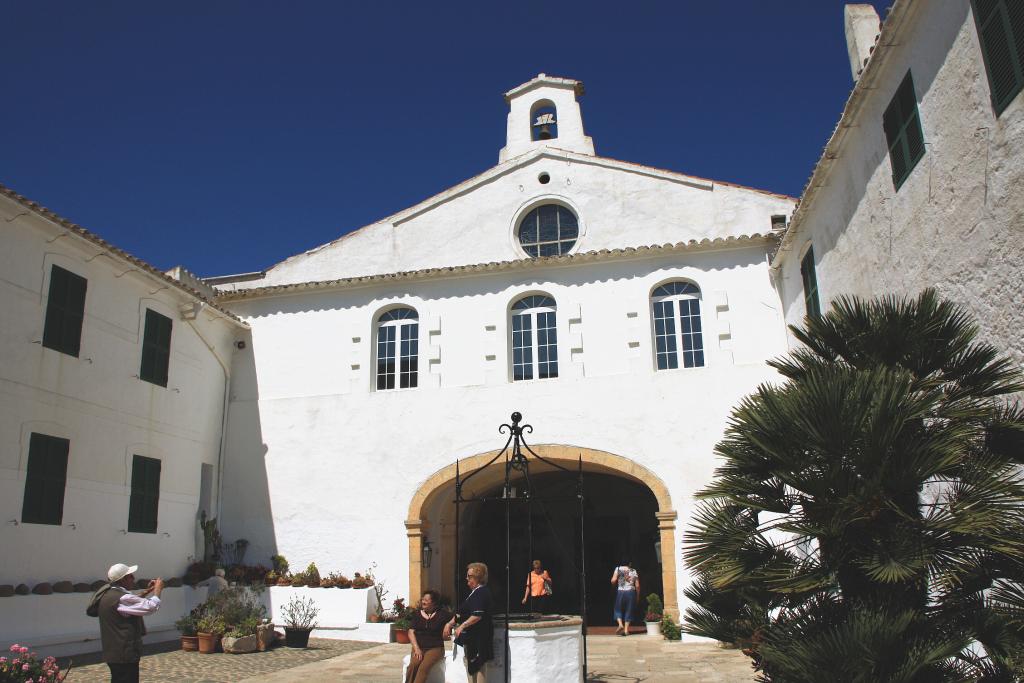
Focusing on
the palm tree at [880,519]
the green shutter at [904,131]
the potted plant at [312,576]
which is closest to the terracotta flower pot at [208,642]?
the potted plant at [312,576]

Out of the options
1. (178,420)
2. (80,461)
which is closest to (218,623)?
(80,461)

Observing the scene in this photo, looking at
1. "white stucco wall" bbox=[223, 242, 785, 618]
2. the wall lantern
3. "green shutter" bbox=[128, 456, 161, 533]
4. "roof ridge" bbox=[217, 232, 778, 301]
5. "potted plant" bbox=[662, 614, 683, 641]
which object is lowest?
Result: "potted plant" bbox=[662, 614, 683, 641]

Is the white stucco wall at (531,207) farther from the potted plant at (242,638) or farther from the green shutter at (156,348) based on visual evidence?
the potted plant at (242,638)

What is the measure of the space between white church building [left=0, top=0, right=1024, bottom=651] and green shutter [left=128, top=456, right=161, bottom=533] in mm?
48

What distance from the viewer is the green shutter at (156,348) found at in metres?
15.2

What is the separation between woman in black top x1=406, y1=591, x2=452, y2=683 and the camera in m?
8.45

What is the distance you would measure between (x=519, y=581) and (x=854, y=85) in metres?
14.3

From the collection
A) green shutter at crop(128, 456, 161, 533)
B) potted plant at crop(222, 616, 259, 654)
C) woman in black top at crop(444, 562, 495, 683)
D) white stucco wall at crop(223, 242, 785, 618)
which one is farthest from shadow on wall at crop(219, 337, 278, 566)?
woman in black top at crop(444, 562, 495, 683)

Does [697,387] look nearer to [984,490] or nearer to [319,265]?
[319,265]

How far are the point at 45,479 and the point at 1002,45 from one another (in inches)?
515

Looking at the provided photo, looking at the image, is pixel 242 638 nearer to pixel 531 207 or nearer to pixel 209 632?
pixel 209 632

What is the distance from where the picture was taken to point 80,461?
13.3 m

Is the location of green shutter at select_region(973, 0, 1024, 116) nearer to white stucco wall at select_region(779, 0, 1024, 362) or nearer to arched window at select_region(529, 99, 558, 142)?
white stucco wall at select_region(779, 0, 1024, 362)

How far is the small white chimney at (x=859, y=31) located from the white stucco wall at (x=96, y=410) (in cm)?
1197
